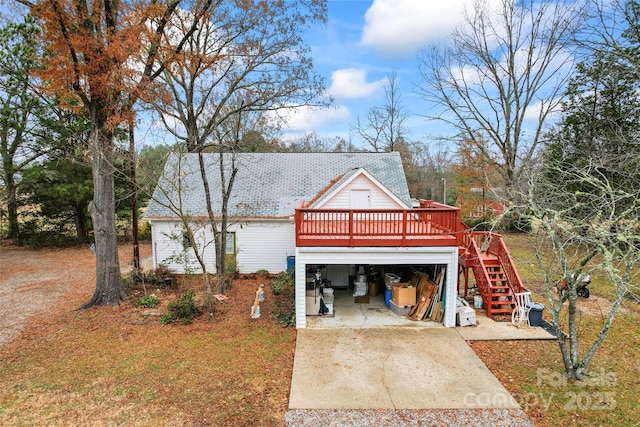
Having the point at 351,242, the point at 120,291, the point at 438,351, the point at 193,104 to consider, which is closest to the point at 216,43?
the point at 193,104

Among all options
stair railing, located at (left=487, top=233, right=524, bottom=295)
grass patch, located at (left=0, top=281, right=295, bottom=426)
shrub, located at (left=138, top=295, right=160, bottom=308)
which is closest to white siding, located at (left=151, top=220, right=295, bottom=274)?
shrub, located at (left=138, top=295, right=160, bottom=308)

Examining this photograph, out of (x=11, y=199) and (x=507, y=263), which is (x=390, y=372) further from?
(x=11, y=199)

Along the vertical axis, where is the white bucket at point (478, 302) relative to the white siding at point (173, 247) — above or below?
below

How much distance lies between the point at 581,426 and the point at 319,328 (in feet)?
17.8

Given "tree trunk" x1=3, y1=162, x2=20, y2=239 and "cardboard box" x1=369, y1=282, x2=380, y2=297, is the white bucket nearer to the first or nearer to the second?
"cardboard box" x1=369, y1=282, x2=380, y2=297

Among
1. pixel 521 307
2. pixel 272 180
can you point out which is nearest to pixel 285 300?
pixel 521 307

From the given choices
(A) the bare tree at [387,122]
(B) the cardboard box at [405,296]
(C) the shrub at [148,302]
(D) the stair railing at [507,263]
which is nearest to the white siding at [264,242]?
(C) the shrub at [148,302]

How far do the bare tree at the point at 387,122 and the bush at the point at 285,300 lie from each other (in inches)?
935

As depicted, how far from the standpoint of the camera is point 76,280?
13555 mm

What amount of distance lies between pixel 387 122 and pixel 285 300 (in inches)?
1030

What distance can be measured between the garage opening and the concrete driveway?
555mm

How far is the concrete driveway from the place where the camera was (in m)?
5.73

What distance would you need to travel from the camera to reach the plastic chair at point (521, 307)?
8.86 m

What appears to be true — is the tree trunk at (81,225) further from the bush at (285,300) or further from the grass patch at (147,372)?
the bush at (285,300)
